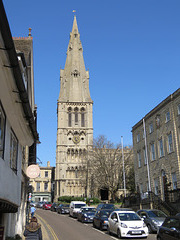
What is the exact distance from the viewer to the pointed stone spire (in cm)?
9125

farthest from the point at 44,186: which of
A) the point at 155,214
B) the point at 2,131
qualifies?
the point at 2,131

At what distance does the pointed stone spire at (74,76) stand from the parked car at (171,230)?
79483 mm

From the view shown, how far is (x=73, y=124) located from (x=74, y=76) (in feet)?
56.9

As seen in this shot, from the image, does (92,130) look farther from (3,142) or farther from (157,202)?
(3,142)

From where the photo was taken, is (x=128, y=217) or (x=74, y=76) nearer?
(x=128, y=217)

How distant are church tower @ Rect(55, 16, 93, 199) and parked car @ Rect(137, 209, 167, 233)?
2230 inches

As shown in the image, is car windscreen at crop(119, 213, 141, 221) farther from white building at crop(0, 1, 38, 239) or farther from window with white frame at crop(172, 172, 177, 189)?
window with white frame at crop(172, 172, 177, 189)

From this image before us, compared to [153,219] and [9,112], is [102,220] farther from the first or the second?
[9,112]

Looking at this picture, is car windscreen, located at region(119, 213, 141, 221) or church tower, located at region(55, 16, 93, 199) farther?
church tower, located at region(55, 16, 93, 199)

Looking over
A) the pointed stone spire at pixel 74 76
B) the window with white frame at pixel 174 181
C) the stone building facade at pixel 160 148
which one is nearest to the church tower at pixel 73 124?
the pointed stone spire at pixel 74 76

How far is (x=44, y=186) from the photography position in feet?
308

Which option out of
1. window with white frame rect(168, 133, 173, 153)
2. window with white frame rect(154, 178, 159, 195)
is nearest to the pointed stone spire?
window with white frame rect(154, 178, 159, 195)

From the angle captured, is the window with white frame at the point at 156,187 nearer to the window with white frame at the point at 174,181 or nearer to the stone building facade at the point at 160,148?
the stone building facade at the point at 160,148

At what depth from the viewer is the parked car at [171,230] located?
10.7 metres
